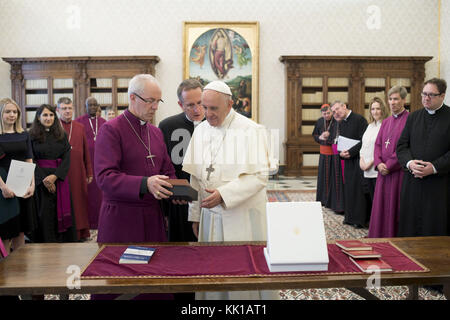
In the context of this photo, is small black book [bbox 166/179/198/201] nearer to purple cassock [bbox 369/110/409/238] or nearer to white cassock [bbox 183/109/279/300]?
white cassock [bbox 183/109/279/300]

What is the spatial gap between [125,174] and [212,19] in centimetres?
1044

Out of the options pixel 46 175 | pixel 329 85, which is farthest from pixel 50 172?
pixel 329 85

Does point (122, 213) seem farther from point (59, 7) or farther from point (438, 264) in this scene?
point (59, 7)

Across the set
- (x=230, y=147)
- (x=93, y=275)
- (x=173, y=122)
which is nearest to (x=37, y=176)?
(x=173, y=122)

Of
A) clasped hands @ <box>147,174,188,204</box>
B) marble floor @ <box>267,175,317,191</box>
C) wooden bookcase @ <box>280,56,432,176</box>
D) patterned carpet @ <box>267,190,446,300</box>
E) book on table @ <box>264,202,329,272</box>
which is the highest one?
wooden bookcase @ <box>280,56,432,176</box>

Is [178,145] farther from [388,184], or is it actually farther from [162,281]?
[388,184]

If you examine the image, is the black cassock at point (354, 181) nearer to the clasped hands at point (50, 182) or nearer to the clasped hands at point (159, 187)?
the clasped hands at point (50, 182)

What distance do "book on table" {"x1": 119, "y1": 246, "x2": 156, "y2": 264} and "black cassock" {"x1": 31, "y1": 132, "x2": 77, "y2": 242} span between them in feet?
10.0

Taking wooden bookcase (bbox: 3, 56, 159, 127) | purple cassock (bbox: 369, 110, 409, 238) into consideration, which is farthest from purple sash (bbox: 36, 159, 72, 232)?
wooden bookcase (bbox: 3, 56, 159, 127)

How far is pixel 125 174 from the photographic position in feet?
7.87

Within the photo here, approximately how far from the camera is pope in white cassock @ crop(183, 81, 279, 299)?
2.53m

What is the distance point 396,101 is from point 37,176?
4458mm

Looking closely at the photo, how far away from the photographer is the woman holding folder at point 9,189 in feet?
13.1

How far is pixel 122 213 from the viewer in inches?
98.2
